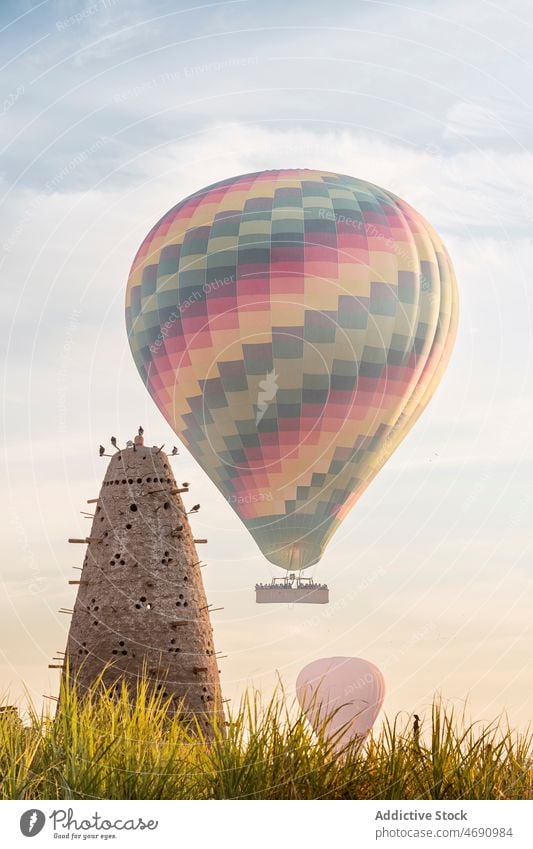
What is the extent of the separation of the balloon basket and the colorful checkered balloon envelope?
1019 millimetres

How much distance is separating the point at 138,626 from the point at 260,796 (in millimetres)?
6074

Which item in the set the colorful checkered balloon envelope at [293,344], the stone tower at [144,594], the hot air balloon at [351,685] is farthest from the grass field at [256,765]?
the colorful checkered balloon envelope at [293,344]

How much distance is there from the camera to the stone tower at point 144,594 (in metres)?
24.8

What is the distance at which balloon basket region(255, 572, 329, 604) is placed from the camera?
47.0 m

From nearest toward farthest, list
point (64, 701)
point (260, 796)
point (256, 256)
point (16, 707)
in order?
point (260, 796) < point (64, 701) < point (16, 707) < point (256, 256)

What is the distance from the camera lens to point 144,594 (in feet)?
83.4

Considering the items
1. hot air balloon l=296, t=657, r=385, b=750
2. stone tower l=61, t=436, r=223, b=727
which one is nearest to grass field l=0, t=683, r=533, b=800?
stone tower l=61, t=436, r=223, b=727

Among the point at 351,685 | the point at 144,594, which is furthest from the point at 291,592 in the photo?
the point at 144,594

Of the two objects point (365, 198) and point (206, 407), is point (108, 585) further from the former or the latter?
point (365, 198)

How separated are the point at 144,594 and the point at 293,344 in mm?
23104

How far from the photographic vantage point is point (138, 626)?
2509 centimetres

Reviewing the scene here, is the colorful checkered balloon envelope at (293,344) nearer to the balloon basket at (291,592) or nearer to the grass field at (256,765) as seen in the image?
the balloon basket at (291,592)
